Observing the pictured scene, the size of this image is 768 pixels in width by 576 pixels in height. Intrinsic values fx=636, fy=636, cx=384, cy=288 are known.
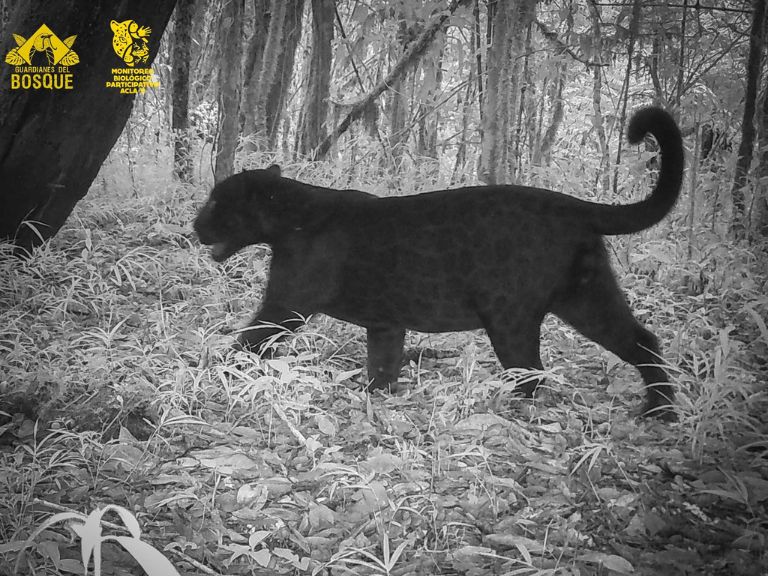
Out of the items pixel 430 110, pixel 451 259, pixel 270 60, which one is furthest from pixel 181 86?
pixel 451 259

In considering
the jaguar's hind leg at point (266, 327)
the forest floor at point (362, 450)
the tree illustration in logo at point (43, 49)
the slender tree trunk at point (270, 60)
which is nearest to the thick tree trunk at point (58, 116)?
the tree illustration in logo at point (43, 49)

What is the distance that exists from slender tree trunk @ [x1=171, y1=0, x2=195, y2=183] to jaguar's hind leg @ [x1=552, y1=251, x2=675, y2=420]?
174 inches

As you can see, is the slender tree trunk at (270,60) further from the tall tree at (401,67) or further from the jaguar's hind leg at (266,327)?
the jaguar's hind leg at (266,327)

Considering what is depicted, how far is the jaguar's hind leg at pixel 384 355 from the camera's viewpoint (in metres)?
3.20

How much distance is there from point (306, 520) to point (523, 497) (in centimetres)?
72

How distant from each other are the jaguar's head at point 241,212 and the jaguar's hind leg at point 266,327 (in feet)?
1.29

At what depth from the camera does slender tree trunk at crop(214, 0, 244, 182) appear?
17.1 ft

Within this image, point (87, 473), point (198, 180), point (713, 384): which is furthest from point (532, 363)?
point (198, 180)

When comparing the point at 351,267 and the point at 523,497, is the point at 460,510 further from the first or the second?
the point at 351,267

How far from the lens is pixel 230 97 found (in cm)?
544

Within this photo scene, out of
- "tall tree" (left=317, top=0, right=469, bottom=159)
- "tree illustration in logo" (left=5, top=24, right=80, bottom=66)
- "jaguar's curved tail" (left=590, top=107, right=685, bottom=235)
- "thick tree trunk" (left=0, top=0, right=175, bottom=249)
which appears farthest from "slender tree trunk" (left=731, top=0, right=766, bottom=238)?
"tree illustration in logo" (left=5, top=24, right=80, bottom=66)

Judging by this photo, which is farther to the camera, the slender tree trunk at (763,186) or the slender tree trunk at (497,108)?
the slender tree trunk at (497,108)

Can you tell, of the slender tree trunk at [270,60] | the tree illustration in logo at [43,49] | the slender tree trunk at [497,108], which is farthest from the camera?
the slender tree trunk at [270,60]

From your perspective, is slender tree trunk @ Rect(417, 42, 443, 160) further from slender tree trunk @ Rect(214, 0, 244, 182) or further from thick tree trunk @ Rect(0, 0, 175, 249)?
thick tree trunk @ Rect(0, 0, 175, 249)
